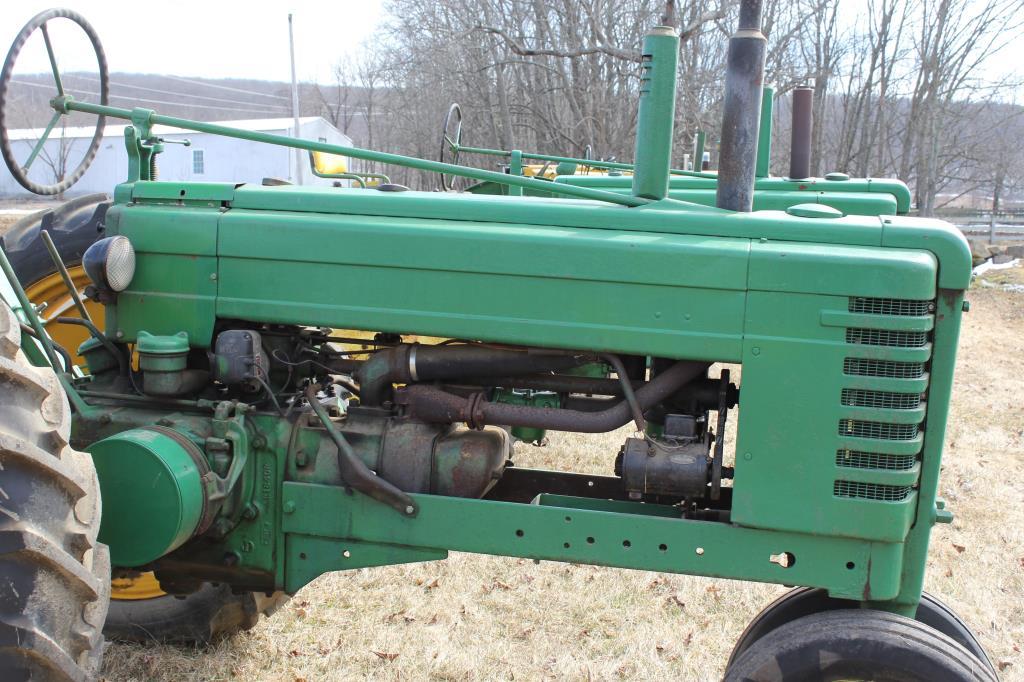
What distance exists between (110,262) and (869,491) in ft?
7.34

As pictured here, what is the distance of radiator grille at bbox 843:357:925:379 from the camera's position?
2434 mm

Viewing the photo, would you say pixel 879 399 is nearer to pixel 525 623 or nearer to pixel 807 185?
pixel 525 623

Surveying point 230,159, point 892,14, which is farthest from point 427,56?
point 230,159

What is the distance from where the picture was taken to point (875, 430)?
2.46 metres

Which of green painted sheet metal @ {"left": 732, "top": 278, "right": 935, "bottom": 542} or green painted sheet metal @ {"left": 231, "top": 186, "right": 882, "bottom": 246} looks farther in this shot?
green painted sheet metal @ {"left": 231, "top": 186, "right": 882, "bottom": 246}

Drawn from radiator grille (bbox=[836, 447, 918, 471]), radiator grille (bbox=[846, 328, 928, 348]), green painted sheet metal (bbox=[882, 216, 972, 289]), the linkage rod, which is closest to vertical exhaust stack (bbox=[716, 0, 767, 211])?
the linkage rod

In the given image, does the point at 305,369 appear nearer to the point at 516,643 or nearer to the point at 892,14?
the point at 516,643

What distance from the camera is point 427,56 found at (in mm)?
22516

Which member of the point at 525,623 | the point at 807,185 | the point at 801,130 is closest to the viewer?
the point at 525,623

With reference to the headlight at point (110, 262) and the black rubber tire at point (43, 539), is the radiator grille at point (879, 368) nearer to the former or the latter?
the black rubber tire at point (43, 539)

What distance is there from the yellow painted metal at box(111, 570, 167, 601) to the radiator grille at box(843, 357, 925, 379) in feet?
8.85

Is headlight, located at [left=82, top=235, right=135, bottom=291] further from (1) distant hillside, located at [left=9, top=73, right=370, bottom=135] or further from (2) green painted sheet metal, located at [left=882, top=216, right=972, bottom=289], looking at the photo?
(1) distant hillside, located at [left=9, top=73, right=370, bottom=135]

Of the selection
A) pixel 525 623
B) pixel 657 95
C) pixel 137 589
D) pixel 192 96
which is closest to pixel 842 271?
pixel 657 95

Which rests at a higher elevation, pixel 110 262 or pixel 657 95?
pixel 657 95
